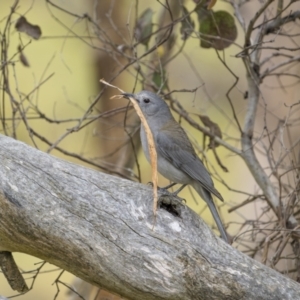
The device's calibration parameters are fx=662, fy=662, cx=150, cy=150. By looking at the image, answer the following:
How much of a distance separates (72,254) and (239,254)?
2.70 ft

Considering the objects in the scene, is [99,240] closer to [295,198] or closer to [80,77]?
[295,198]

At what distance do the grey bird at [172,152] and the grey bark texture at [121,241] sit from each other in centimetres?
69

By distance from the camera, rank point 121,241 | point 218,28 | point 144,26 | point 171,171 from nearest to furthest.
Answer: point 121,241 → point 171,171 → point 218,28 → point 144,26

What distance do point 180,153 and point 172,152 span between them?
0.05 meters

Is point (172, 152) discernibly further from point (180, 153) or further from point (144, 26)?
point (144, 26)

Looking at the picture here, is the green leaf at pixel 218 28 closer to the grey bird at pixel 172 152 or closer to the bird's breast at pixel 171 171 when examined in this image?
the grey bird at pixel 172 152

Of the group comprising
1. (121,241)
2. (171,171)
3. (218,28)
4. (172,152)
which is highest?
(218,28)

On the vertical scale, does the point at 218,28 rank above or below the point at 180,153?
above

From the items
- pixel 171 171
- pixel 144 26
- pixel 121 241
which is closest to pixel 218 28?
pixel 144 26

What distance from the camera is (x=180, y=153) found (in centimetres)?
410

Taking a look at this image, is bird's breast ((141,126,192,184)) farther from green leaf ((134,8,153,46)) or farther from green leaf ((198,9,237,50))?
green leaf ((134,8,153,46))

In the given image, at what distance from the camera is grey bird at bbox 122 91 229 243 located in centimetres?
402

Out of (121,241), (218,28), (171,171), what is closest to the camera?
(121,241)

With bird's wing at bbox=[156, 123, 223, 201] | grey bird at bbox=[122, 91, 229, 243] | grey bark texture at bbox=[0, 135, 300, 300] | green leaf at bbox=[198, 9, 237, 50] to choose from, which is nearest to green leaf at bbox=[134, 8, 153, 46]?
green leaf at bbox=[198, 9, 237, 50]
